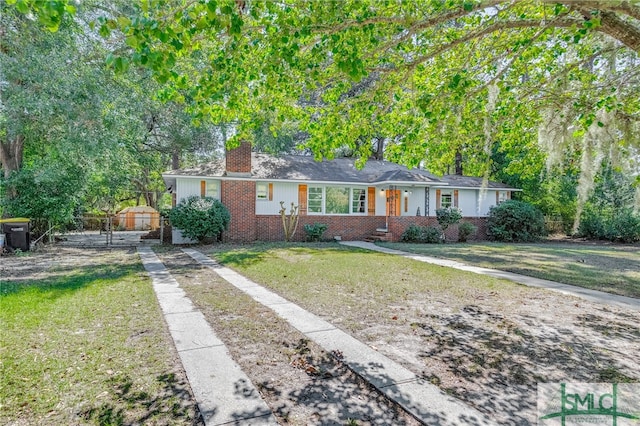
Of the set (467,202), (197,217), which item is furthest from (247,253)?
(467,202)

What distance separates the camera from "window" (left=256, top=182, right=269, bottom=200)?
1666 cm

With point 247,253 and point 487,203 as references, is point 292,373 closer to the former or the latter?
point 247,253

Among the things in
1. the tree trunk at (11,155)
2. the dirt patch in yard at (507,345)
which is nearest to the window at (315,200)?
the dirt patch in yard at (507,345)

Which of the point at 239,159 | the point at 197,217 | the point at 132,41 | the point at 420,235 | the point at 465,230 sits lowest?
the point at 420,235

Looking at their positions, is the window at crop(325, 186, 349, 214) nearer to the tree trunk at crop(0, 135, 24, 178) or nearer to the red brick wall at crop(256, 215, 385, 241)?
the red brick wall at crop(256, 215, 385, 241)

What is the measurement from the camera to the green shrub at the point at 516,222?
18.8 m

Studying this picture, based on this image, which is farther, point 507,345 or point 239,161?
point 239,161

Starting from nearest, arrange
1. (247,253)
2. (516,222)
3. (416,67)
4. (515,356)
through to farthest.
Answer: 1. (515,356)
2. (416,67)
3. (247,253)
4. (516,222)

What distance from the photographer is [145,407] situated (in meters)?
2.72

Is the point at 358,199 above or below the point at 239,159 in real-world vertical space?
below

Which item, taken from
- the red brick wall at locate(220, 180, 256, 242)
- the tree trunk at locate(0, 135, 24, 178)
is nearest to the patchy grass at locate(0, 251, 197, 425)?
the red brick wall at locate(220, 180, 256, 242)

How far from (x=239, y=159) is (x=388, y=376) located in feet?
45.7

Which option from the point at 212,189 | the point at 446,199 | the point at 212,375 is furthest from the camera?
the point at 446,199

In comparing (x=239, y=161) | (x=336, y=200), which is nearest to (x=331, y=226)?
(x=336, y=200)
